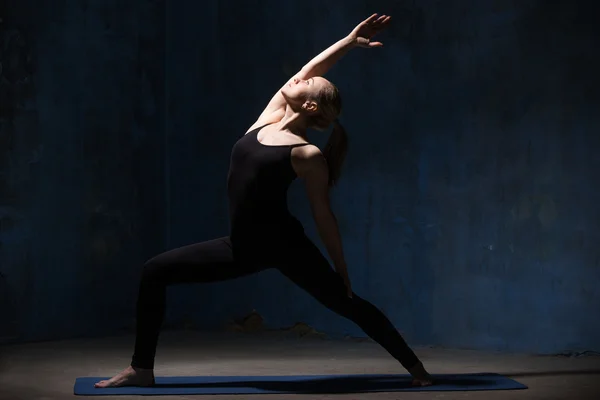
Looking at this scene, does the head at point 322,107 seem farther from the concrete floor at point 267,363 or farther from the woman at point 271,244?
the concrete floor at point 267,363

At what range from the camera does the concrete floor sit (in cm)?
471

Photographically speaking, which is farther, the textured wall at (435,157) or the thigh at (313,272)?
the textured wall at (435,157)

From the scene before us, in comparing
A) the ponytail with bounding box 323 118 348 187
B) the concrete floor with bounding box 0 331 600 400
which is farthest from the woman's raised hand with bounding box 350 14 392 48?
the concrete floor with bounding box 0 331 600 400

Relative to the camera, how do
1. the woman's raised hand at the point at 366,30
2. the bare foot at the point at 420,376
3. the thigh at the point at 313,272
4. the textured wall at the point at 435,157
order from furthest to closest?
the textured wall at the point at 435,157 → the woman's raised hand at the point at 366,30 → the bare foot at the point at 420,376 → the thigh at the point at 313,272

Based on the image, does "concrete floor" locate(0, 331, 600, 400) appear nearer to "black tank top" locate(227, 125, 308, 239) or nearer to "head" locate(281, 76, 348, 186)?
"black tank top" locate(227, 125, 308, 239)

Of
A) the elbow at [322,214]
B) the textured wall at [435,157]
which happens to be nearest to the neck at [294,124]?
the elbow at [322,214]

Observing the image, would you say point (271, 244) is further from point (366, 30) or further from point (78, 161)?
point (78, 161)

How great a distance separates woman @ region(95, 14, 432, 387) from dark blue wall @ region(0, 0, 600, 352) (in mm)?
1664

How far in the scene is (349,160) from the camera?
6.73 metres

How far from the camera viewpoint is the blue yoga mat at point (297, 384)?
15.3 ft

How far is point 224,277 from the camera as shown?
187 inches

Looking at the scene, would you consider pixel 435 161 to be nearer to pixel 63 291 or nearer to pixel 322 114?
pixel 322 114

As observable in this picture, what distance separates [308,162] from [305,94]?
341 mm

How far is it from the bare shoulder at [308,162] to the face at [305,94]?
22 cm
